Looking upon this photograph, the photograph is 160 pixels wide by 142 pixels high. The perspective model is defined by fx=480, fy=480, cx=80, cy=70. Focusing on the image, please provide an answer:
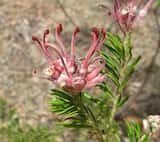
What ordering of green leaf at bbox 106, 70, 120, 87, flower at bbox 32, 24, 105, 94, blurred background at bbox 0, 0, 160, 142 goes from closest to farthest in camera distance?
flower at bbox 32, 24, 105, 94
green leaf at bbox 106, 70, 120, 87
blurred background at bbox 0, 0, 160, 142

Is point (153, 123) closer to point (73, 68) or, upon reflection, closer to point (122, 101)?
point (122, 101)

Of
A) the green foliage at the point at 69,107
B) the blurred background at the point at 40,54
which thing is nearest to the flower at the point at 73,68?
the green foliage at the point at 69,107

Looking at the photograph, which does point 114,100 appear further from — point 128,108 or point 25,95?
point 25,95

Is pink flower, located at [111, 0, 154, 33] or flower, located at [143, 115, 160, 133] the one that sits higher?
pink flower, located at [111, 0, 154, 33]

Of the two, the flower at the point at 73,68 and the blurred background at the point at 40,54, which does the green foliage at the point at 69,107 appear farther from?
the blurred background at the point at 40,54

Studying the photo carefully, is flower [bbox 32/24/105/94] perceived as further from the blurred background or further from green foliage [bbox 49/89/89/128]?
the blurred background

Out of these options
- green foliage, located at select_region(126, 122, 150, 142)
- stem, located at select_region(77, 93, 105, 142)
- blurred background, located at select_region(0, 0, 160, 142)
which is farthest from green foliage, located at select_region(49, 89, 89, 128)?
blurred background, located at select_region(0, 0, 160, 142)
